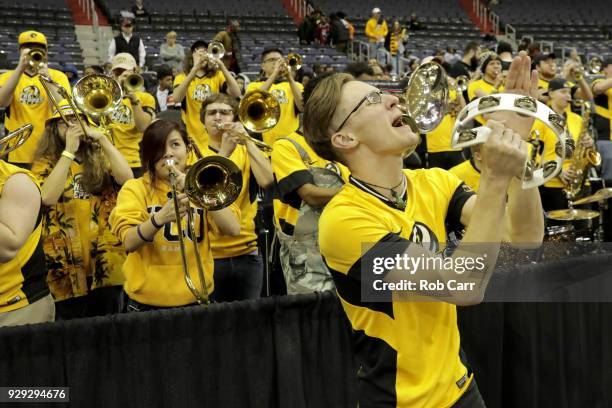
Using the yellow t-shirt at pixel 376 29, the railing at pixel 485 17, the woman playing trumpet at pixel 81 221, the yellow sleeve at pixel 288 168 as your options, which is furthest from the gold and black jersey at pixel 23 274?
the railing at pixel 485 17

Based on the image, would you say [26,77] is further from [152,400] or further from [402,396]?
[402,396]

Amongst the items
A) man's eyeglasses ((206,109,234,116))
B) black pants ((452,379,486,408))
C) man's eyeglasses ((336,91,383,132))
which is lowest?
black pants ((452,379,486,408))

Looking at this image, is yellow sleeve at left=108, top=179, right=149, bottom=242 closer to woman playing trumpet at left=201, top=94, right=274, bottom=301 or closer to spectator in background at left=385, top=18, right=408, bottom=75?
woman playing trumpet at left=201, top=94, right=274, bottom=301

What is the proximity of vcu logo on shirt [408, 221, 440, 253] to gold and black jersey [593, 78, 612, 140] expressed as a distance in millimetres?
6407

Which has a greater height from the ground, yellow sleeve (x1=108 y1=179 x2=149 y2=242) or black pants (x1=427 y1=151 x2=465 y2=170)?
yellow sleeve (x1=108 y1=179 x2=149 y2=242)

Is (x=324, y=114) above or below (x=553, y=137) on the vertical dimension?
above

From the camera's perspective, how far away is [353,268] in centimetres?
195

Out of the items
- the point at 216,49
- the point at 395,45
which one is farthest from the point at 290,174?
the point at 395,45

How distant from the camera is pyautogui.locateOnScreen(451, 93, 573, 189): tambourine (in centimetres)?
170

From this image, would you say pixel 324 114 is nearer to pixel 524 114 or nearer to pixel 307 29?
pixel 524 114

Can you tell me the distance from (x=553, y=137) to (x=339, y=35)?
12138 millimetres

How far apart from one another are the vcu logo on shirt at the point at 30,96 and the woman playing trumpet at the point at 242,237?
231 cm

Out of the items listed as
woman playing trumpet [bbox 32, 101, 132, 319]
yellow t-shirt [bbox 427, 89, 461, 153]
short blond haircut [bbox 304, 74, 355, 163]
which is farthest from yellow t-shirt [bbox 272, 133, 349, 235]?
yellow t-shirt [bbox 427, 89, 461, 153]

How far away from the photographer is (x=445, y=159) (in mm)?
7219
